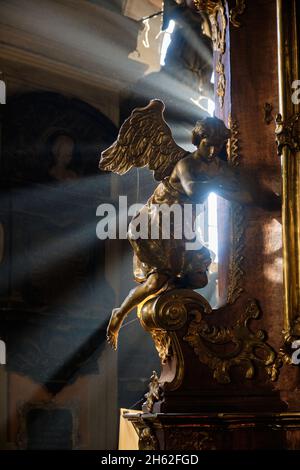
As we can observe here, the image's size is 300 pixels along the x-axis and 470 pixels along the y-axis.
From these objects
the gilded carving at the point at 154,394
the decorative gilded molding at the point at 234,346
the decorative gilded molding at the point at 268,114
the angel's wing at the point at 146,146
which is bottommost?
the gilded carving at the point at 154,394

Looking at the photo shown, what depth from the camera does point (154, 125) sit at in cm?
291

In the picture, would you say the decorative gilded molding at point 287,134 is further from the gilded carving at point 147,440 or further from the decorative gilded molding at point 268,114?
the gilded carving at point 147,440

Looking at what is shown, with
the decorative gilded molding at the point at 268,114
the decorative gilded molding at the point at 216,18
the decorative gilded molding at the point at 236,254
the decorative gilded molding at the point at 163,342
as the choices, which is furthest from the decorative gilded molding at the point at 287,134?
the decorative gilded molding at the point at 163,342

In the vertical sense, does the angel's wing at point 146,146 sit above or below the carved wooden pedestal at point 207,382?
above

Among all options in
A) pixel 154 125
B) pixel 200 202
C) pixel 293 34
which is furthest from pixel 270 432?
pixel 293 34

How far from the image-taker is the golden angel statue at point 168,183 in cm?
278

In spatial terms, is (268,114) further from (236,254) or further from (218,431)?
(218,431)

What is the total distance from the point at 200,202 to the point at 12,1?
21.2ft

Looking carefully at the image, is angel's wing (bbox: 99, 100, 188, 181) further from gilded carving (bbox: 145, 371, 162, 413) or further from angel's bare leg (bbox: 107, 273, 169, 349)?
gilded carving (bbox: 145, 371, 162, 413)

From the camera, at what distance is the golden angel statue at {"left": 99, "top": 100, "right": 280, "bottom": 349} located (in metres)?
2.78

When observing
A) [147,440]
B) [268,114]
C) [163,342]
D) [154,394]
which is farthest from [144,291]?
[268,114]

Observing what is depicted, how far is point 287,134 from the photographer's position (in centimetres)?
287
